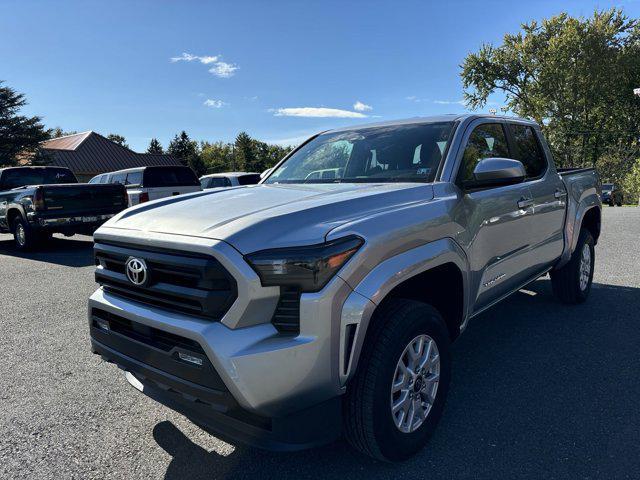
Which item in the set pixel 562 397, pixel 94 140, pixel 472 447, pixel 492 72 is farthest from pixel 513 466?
pixel 94 140

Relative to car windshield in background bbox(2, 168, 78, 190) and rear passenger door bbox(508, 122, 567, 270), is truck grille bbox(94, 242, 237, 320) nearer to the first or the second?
rear passenger door bbox(508, 122, 567, 270)

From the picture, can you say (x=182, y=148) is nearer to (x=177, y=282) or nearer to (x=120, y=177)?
(x=120, y=177)

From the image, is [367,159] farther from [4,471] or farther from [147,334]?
[4,471]

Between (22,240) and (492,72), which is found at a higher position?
(492,72)

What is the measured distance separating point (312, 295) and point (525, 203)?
2.44m

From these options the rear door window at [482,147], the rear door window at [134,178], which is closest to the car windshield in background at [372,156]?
the rear door window at [482,147]

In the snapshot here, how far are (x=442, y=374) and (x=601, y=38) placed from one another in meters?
46.7

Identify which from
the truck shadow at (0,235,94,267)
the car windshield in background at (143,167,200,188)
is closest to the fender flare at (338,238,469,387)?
the truck shadow at (0,235,94,267)

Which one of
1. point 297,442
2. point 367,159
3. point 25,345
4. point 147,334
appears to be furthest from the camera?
point 25,345

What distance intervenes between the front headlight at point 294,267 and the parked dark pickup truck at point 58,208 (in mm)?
9032

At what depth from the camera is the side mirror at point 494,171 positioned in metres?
3.02

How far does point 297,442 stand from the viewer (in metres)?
2.07

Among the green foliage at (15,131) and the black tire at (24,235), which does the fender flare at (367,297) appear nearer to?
the black tire at (24,235)

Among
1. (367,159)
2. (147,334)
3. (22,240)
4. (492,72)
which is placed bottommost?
(22,240)
